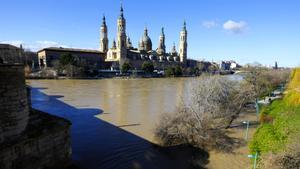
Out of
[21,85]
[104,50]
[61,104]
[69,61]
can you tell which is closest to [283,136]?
[21,85]

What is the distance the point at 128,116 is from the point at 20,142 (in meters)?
14.1

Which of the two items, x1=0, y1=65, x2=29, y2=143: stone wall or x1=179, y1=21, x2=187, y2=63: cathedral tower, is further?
x1=179, y1=21, x2=187, y2=63: cathedral tower

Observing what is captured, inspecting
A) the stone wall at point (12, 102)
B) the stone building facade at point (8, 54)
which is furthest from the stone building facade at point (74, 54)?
the stone wall at point (12, 102)

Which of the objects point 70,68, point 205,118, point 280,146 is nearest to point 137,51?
point 70,68

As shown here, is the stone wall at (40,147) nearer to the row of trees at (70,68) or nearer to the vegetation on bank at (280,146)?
the vegetation on bank at (280,146)

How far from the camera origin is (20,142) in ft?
28.6

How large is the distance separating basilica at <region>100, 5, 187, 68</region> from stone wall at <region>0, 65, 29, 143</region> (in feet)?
291

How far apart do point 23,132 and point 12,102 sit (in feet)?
4.37

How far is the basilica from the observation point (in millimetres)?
104812

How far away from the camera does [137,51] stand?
119 m

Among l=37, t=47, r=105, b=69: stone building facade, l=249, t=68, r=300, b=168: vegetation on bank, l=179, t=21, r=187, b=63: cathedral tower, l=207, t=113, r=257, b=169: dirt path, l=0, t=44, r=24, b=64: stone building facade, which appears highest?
l=179, t=21, r=187, b=63: cathedral tower

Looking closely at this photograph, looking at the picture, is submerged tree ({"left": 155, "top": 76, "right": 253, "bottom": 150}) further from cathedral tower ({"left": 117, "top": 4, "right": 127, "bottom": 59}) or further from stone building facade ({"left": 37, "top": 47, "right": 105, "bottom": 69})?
cathedral tower ({"left": 117, "top": 4, "right": 127, "bottom": 59})

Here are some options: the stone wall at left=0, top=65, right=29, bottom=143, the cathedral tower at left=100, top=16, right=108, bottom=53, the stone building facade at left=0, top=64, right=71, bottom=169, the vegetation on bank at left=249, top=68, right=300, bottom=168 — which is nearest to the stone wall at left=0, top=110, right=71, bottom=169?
the stone building facade at left=0, top=64, right=71, bottom=169

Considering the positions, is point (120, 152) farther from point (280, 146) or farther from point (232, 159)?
point (280, 146)
